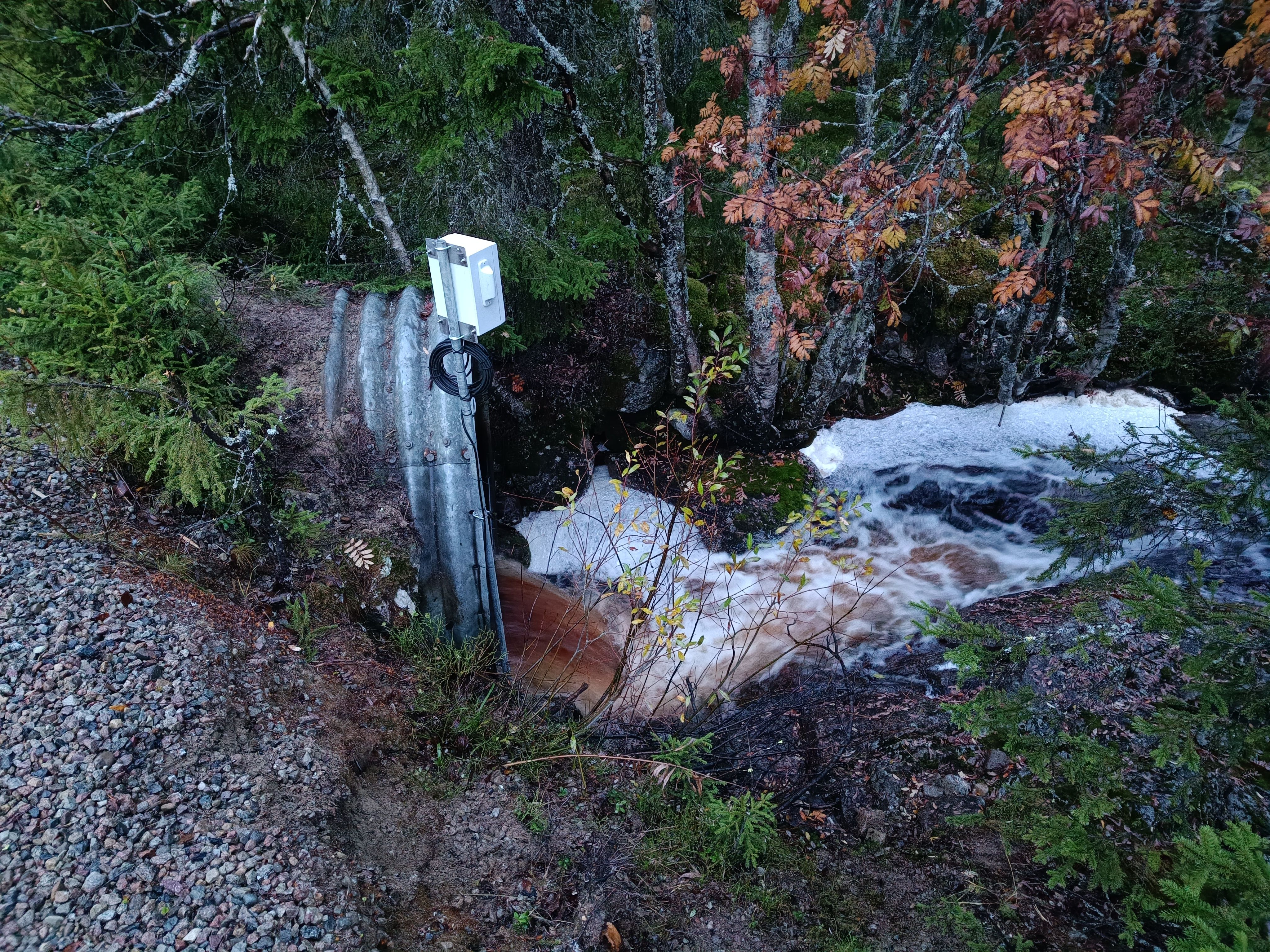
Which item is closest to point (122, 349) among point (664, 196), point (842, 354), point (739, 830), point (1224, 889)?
point (664, 196)

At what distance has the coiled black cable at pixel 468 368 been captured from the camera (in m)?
4.36

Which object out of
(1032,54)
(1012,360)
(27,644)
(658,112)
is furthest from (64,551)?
(1012,360)

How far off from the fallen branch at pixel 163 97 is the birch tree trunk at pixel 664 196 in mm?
3398

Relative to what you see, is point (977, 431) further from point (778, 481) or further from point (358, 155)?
point (358, 155)

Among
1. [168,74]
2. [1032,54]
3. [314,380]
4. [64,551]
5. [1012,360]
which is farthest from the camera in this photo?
[1012,360]

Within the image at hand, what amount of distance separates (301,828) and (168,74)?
684 cm

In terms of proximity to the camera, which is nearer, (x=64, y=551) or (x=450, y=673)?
(x=64, y=551)

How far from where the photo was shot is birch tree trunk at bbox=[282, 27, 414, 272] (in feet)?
18.7

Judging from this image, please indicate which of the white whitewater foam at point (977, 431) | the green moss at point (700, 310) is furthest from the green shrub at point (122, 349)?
the white whitewater foam at point (977, 431)

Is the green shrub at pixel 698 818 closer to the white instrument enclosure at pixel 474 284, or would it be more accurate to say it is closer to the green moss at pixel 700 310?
the white instrument enclosure at pixel 474 284

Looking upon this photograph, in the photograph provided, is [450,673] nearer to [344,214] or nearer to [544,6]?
[344,214]

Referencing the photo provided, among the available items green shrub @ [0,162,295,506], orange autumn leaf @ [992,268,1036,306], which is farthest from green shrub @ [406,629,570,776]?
orange autumn leaf @ [992,268,1036,306]

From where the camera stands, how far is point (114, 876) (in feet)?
8.99

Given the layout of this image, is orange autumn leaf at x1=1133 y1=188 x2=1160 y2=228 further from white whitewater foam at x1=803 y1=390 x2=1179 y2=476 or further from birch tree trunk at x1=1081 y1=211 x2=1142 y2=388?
white whitewater foam at x1=803 y1=390 x2=1179 y2=476
